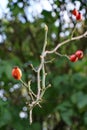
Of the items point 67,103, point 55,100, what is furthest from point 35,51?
point 67,103

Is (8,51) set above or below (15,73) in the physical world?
above

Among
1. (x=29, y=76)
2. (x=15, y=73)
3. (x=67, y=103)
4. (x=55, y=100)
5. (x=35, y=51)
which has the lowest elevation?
A: (x=15, y=73)

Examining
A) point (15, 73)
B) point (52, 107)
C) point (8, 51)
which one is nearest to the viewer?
point (15, 73)

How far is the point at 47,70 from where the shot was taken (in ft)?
10.1

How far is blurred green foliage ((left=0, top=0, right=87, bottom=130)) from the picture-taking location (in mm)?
2463

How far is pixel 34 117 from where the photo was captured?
305 cm

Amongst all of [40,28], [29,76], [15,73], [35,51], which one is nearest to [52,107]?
[29,76]

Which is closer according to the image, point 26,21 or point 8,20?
point 26,21

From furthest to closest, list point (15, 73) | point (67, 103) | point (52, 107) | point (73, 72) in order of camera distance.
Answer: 1. point (73, 72)
2. point (52, 107)
3. point (67, 103)
4. point (15, 73)

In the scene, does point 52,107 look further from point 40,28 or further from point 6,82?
point 40,28

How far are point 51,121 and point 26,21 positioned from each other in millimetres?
738

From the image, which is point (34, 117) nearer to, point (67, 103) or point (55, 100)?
point (55, 100)

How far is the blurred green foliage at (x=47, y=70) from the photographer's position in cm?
246

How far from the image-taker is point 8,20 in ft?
10.9
